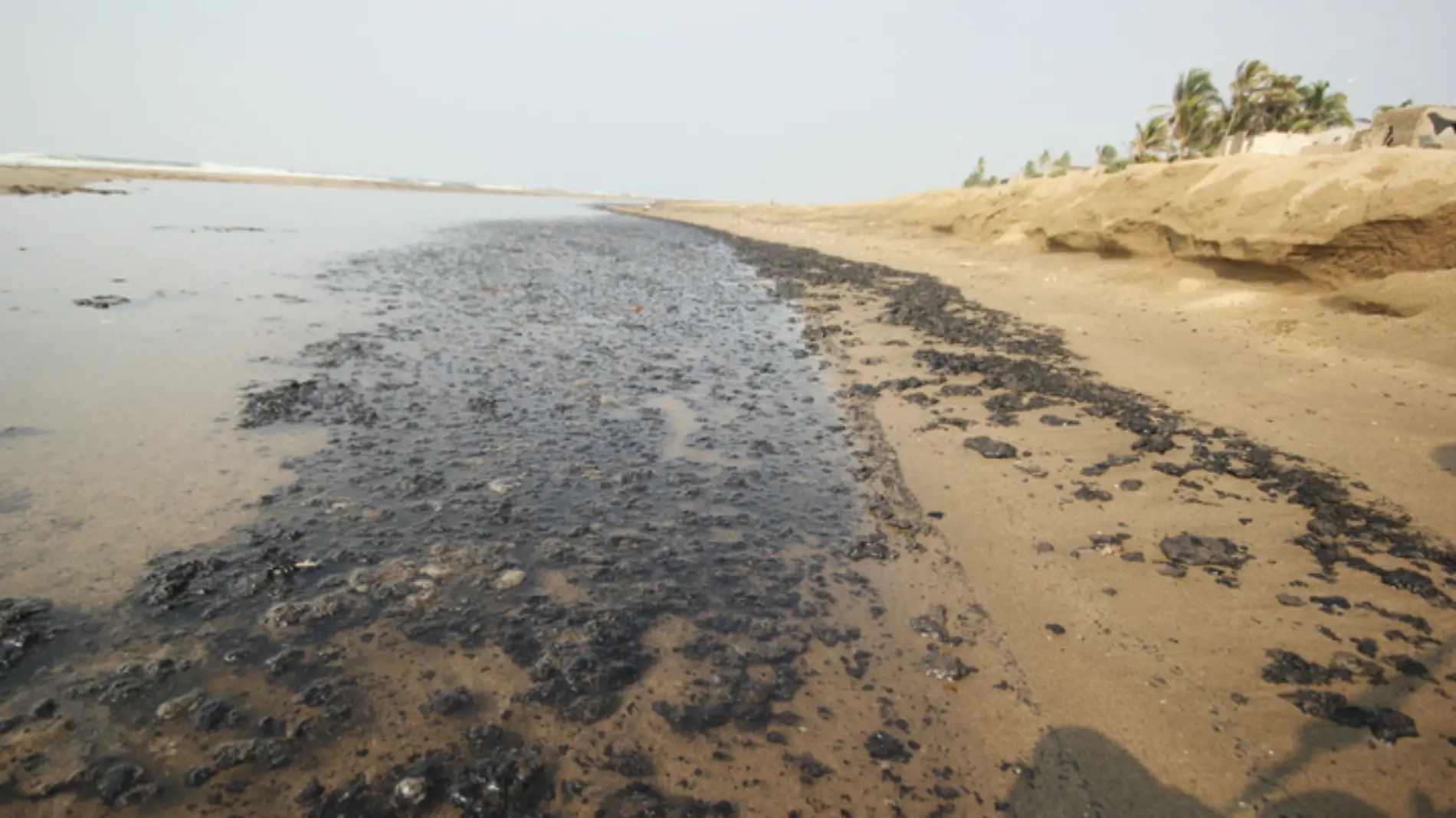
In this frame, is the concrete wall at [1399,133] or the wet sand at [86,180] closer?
the concrete wall at [1399,133]

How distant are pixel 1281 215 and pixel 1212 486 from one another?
9.72m

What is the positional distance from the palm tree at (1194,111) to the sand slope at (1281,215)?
26055 mm

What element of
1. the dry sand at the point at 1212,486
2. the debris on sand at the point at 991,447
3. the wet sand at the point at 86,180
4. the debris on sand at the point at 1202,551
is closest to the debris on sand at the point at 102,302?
the dry sand at the point at 1212,486

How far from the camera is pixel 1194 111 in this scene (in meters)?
39.4

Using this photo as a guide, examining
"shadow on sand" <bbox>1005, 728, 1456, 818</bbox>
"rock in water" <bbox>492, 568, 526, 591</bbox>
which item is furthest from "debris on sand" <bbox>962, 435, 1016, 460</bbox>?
"rock in water" <bbox>492, 568, 526, 591</bbox>

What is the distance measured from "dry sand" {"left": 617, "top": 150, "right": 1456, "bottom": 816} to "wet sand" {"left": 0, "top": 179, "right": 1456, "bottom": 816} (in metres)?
0.03

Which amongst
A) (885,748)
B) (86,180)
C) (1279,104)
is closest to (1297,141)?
(1279,104)

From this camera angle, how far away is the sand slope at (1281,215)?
9.80m

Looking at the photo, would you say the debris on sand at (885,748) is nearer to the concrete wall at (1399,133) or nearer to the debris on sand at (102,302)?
the debris on sand at (102,302)

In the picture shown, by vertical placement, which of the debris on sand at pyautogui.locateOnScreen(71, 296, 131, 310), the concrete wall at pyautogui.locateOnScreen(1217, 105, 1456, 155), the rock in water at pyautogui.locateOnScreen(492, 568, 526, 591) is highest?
the concrete wall at pyautogui.locateOnScreen(1217, 105, 1456, 155)

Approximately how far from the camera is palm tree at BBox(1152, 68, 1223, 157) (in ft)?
129

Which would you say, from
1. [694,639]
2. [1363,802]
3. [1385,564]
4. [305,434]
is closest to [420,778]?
[694,639]

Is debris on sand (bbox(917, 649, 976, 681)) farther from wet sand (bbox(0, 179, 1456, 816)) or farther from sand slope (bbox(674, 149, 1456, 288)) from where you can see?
sand slope (bbox(674, 149, 1456, 288))

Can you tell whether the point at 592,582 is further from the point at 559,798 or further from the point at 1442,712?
the point at 1442,712
